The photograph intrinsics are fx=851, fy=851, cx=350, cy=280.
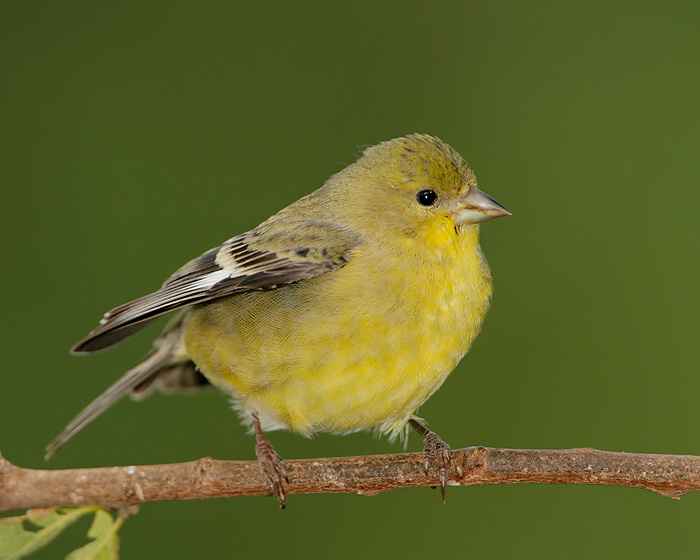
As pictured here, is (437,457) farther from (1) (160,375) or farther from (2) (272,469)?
(1) (160,375)

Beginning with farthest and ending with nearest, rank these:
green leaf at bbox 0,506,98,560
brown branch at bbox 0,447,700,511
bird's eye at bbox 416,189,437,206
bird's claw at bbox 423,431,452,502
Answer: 1. bird's eye at bbox 416,189,437,206
2. bird's claw at bbox 423,431,452,502
3. brown branch at bbox 0,447,700,511
4. green leaf at bbox 0,506,98,560

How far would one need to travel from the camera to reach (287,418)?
377 centimetres

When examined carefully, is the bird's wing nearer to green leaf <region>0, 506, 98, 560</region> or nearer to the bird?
the bird

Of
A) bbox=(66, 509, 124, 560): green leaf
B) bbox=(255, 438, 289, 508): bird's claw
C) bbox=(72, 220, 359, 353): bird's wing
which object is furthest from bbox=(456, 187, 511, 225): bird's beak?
bbox=(66, 509, 124, 560): green leaf

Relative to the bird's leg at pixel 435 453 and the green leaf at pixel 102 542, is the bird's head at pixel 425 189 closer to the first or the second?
the bird's leg at pixel 435 453

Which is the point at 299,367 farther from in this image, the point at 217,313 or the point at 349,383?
the point at 217,313

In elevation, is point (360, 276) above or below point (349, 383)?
above

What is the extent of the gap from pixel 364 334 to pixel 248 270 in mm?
773

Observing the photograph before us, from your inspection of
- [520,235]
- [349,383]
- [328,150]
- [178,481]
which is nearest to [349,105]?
[328,150]

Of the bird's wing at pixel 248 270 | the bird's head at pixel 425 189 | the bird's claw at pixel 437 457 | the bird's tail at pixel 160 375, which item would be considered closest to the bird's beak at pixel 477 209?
the bird's head at pixel 425 189

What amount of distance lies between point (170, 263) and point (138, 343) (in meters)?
0.58

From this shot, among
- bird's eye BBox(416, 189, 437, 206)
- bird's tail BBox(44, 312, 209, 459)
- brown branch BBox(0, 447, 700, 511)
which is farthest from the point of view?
bird's tail BBox(44, 312, 209, 459)

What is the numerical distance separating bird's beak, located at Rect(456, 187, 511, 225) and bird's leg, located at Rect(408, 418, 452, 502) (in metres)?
1.01

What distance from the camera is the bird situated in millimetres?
3521
